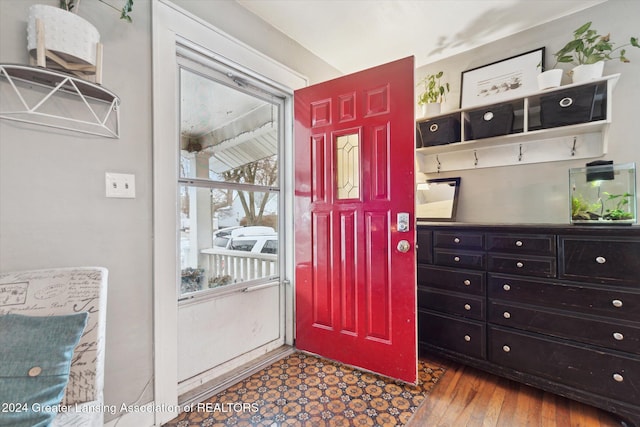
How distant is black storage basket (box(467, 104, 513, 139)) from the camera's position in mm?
2090

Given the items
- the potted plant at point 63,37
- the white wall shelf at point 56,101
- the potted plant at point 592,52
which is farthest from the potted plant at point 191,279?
the potted plant at point 592,52

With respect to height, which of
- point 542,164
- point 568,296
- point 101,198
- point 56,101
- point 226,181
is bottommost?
point 568,296

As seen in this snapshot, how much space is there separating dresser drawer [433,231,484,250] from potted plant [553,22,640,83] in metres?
1.19

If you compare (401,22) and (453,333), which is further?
(401,22)

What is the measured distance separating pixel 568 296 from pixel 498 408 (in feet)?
2.46

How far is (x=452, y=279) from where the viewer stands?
1989 millimetres

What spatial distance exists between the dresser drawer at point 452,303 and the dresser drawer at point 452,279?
0.05 m

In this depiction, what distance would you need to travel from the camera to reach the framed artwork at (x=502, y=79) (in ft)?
7.03

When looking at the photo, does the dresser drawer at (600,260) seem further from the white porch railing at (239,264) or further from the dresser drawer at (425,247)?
the white porch railing at (239,264)

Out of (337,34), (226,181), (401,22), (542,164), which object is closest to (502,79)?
(542,164)

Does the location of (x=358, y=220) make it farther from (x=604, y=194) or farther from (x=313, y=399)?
(x=604, y=194)

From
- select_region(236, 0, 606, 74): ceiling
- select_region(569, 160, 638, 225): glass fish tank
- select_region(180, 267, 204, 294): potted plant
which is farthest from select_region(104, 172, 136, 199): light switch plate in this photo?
select_region(569, 160, 638, 225): glass fish tank

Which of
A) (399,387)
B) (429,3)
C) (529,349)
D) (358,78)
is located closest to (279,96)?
(358,78)

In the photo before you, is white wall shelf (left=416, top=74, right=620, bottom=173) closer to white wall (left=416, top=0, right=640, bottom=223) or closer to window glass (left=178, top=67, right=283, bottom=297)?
A: white wall (left=416, top=0, right=640, bottom=223)
